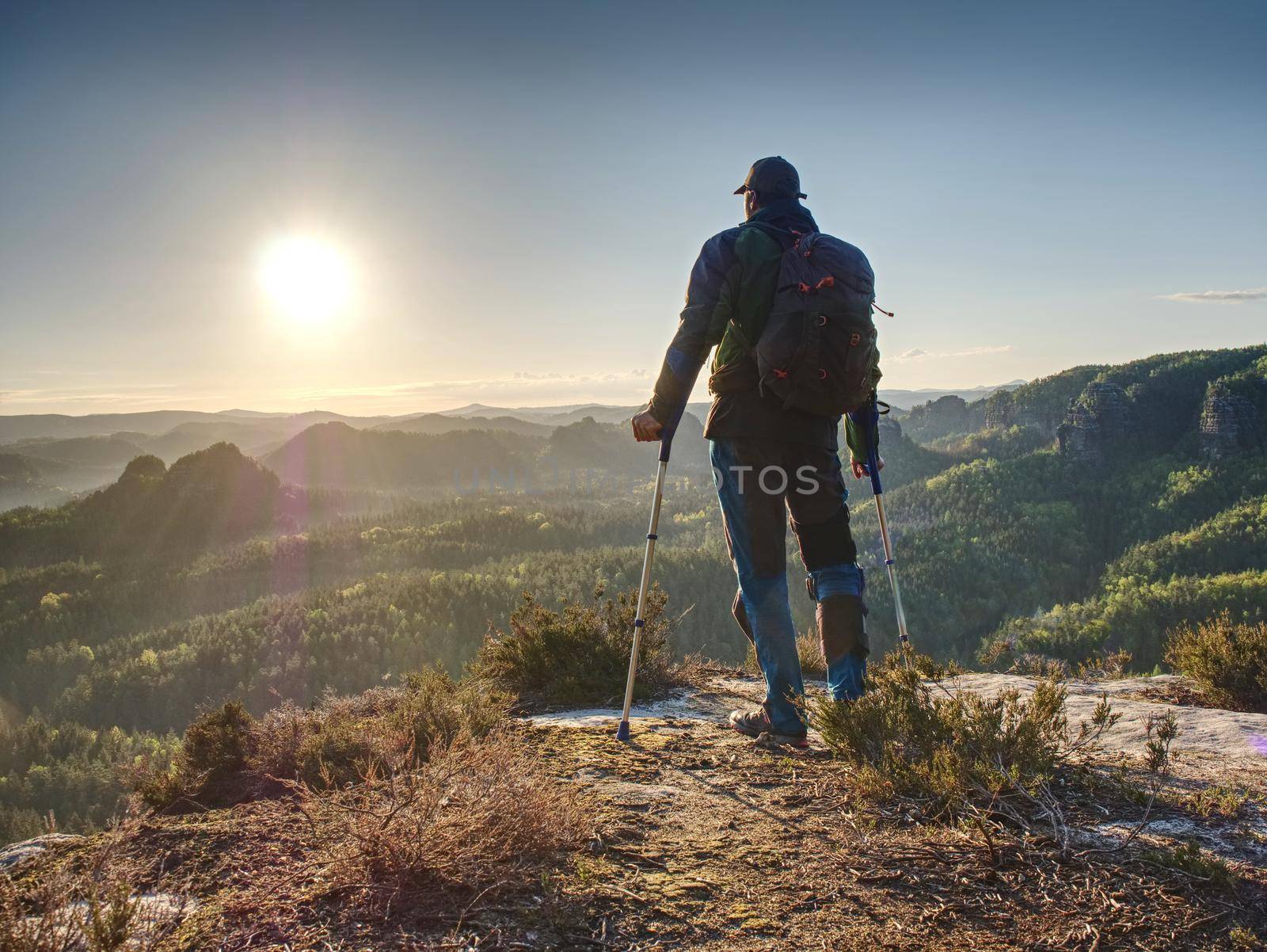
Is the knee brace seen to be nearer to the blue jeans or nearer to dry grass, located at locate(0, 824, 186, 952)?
the blue jeans

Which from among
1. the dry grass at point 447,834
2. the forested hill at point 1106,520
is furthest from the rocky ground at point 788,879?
the forested hill at point 1106,520

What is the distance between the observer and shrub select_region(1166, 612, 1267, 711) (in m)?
4.88

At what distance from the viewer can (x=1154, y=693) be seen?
17.8 ft

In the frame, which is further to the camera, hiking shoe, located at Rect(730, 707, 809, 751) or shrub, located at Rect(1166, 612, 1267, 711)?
shrub, located at Rect(1166, 612, 1267, 711)

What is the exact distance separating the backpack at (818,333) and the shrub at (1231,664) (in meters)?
4.01

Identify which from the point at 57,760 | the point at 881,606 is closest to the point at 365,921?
the point at 57,760

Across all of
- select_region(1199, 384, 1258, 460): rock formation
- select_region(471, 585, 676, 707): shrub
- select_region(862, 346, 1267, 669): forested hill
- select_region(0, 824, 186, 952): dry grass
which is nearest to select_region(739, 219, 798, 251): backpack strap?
select_region(471, 585, 676, 707): shrub

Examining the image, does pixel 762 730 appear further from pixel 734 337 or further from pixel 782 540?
pixel 734 337

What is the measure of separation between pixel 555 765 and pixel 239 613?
10501cm

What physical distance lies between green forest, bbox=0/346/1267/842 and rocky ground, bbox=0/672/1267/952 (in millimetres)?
31403

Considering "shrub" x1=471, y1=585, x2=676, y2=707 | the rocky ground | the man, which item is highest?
the man

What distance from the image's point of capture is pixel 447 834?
7.17 feet

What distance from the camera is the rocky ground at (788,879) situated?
1.86 meters

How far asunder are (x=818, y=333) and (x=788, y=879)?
2332 millimetres
